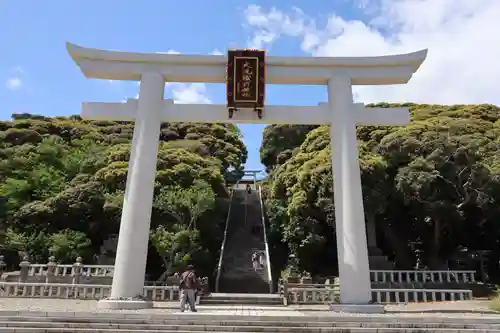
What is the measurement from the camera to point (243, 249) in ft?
73.2

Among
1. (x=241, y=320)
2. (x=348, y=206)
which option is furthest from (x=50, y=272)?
(x=348, y=206)

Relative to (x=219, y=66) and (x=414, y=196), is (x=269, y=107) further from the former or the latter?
(x=414, y=196)

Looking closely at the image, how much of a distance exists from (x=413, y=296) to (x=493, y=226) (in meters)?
7.36

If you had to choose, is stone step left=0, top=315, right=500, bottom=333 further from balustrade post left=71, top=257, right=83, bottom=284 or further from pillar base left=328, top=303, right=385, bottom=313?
balustrade post left=71, top=257, right=83, bottom=284

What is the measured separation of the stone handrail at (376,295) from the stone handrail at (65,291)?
381 centimetres

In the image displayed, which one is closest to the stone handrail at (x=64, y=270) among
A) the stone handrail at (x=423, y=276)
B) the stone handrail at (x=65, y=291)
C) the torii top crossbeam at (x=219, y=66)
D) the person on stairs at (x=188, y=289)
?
the stone handrail at (x=65, y=291)

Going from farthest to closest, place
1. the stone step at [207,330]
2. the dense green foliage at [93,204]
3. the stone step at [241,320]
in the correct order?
the dense green foliage at [93,204]
the stone step at [241,320]
the stone step at [207,330]

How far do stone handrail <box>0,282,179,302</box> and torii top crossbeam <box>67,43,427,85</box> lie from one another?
665cm

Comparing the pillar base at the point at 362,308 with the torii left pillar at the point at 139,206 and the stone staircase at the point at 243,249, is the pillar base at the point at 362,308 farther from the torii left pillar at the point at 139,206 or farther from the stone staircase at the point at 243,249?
the stone staircase at the point at 243,249

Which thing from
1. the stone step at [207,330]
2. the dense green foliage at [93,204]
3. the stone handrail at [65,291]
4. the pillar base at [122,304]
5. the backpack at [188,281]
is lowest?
the stone step at [207,330]

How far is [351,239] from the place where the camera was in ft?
33.3

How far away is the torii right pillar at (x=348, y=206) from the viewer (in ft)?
32.7

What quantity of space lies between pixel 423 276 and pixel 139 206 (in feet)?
36.9

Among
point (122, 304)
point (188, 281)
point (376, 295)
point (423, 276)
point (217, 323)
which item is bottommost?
point (217, 323)
